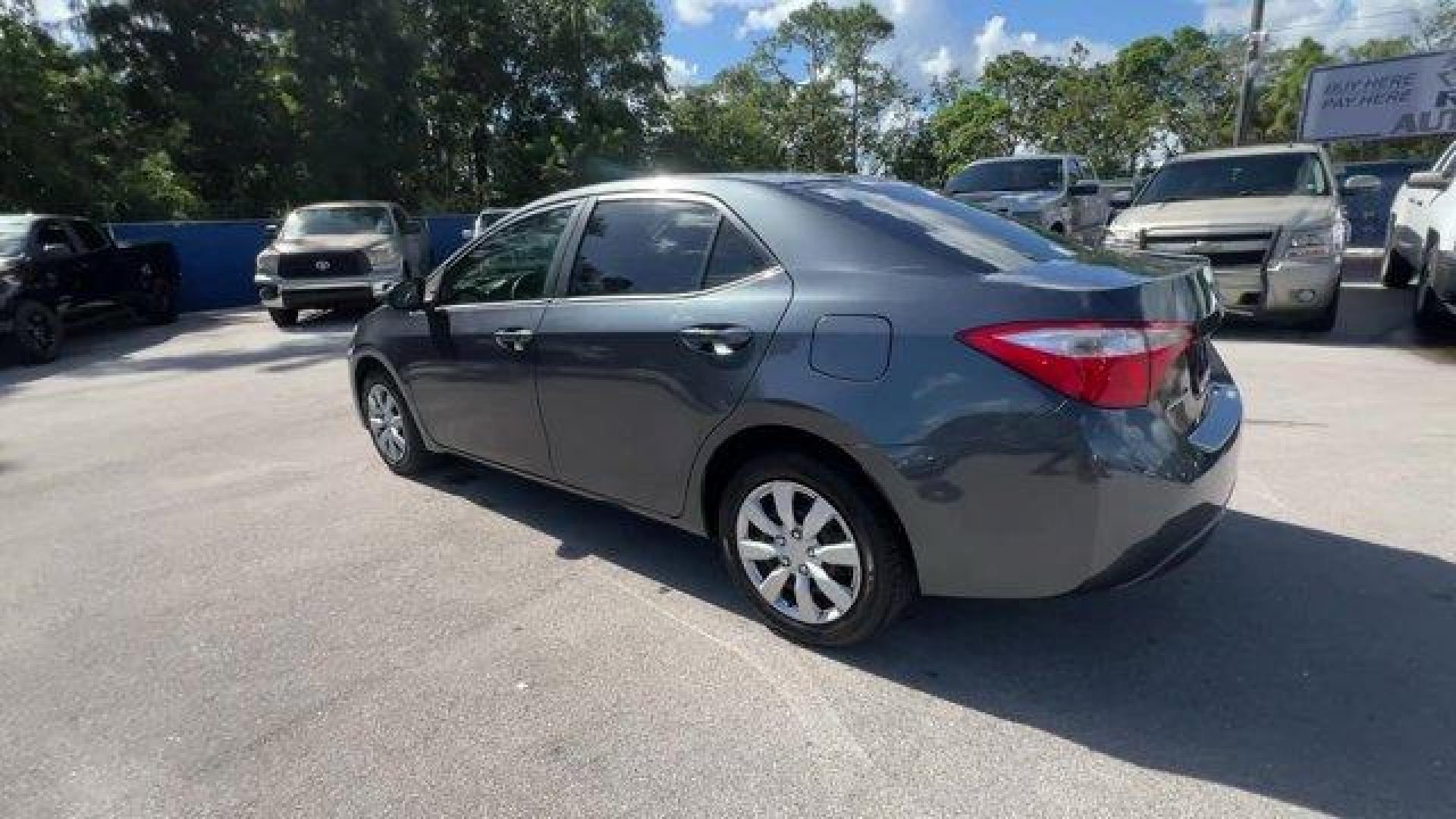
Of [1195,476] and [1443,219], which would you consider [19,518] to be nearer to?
[1195,476]

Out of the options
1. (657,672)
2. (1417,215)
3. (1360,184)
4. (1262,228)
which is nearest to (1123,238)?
(1262,228)

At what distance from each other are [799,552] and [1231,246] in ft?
22.0

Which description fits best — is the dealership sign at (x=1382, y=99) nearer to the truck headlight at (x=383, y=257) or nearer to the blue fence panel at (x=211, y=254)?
the blue fence panel at (x=211, y=254)

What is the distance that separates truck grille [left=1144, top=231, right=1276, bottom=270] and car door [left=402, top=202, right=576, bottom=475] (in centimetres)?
607

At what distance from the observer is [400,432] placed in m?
5.20

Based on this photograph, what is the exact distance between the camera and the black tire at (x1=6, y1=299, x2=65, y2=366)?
1036cm

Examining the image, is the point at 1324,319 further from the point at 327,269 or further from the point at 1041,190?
the point at 327,269

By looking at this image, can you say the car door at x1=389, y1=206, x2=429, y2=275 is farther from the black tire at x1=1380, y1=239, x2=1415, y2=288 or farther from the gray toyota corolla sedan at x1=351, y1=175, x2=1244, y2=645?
the black tire at x1=1380, y1=239, x2=1415, y2=288

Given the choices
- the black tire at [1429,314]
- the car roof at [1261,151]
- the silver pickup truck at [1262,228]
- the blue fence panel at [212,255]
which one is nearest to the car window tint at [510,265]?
the silver pickup truck at [1262,228]

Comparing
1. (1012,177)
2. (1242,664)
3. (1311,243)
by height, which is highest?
(1012,177)

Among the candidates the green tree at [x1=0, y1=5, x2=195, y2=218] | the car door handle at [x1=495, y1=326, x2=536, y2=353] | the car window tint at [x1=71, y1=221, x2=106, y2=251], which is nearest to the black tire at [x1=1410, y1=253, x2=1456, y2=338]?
the car door handle at [x1=495, y1=326, x2=536, y2=353]

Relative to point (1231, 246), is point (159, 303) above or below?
below

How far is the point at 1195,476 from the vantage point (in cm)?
274

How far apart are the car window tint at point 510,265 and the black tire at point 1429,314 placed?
8351mm
